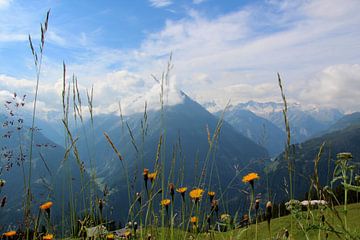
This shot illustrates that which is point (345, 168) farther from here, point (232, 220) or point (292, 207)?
point (232, 220)

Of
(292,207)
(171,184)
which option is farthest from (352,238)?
(171,184)

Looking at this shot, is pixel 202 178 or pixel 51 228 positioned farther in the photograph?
pixel 202 178

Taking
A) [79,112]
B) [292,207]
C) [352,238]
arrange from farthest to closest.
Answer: [79,112]
[292,207]
[352,238]

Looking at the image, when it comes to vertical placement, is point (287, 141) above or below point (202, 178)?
above

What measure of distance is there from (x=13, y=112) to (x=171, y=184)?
213 cm

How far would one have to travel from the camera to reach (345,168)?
7.30ft

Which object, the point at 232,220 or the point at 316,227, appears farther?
the point at 232,220

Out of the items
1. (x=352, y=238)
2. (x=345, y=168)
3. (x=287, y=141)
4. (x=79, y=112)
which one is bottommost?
(x=352, y=238)

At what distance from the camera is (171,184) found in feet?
9.07

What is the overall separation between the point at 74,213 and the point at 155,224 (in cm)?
71

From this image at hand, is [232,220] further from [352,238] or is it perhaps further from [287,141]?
[352,238]

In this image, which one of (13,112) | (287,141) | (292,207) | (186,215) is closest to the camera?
(287,141)

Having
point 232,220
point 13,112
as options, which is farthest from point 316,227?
point 13,112

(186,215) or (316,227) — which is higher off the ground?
(316,227)
